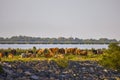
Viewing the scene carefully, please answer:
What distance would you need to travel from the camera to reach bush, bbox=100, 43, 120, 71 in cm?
3259

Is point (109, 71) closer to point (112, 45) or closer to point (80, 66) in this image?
point (80, 66)

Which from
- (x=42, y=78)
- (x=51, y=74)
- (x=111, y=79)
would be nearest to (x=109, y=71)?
(x=111, y=79)

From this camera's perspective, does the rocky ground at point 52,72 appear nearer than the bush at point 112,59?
Yes

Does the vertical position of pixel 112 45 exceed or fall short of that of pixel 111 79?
it exceeds it

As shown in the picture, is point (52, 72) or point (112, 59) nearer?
point (52, 72)

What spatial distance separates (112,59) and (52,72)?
9.70 m

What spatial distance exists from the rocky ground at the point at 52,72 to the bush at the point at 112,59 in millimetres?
1175

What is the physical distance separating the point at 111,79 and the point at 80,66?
423cm

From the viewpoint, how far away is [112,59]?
33375mm

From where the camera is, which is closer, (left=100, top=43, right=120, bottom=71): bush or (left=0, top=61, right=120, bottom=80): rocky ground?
(left=0, top=61, right=120, bottom=80): rocky ground

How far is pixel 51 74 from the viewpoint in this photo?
24.0 m

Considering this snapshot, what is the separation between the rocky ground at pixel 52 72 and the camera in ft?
69.6

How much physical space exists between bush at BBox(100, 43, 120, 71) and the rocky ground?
118cm

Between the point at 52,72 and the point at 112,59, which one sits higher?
the point at 112,59
